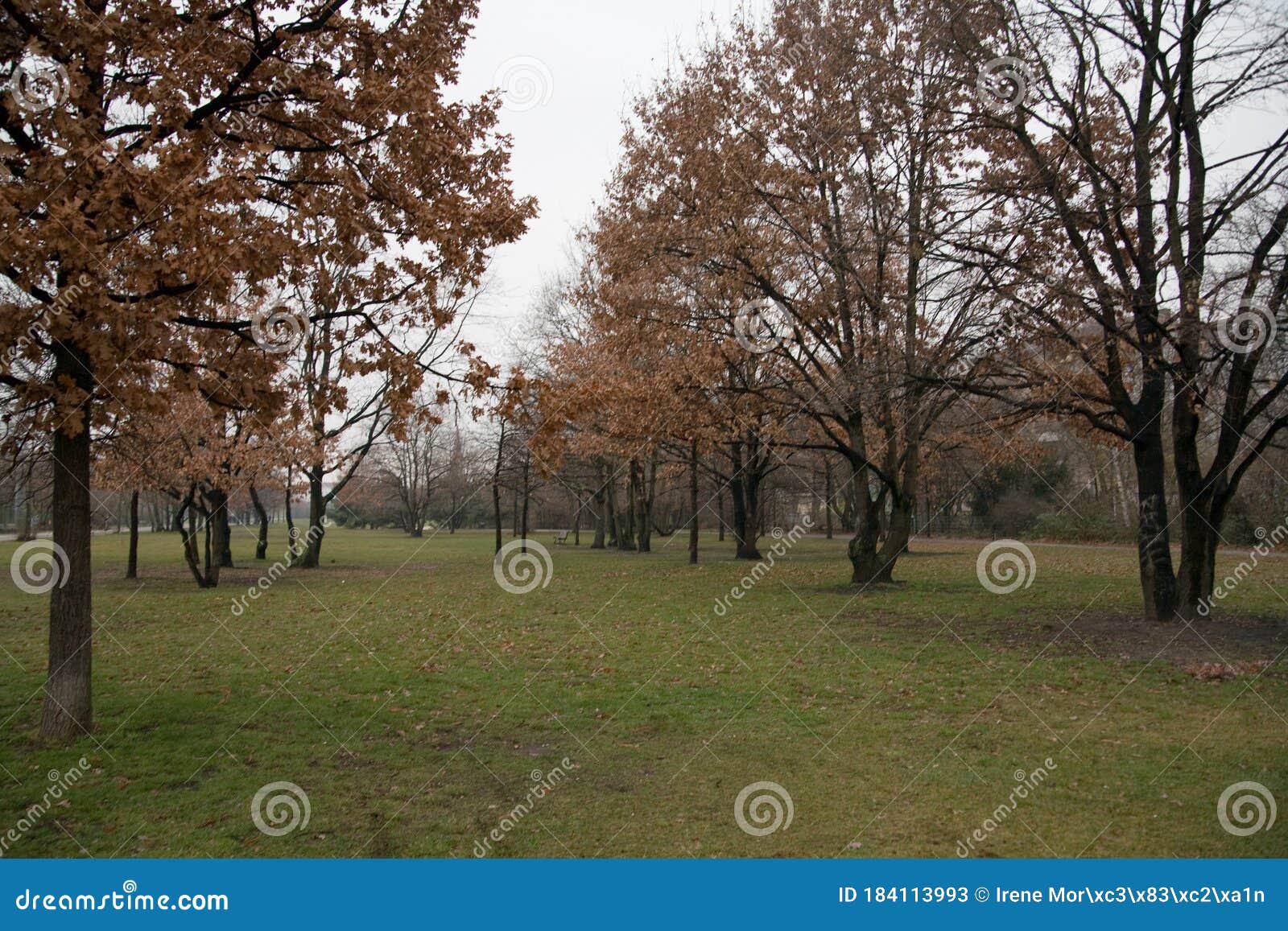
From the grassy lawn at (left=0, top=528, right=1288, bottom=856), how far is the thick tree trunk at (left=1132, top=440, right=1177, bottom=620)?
0.57 metres

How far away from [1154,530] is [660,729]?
30.4ft

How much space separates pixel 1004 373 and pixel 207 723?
1217 centimetres

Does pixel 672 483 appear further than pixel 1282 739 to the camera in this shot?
Yes

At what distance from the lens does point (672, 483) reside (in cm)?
4675

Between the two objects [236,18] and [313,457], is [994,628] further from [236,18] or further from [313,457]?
[313,457]

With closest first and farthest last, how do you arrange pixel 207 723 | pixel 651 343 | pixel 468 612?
1. pixel 207 723
2. pixel 468 612
3. pixel 651 343

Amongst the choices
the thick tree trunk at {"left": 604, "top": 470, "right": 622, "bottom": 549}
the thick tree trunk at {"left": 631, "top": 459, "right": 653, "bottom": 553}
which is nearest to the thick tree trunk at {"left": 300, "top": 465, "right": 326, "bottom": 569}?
the thick tree trunk at {"left": 631, "top": 459, "right": 653, "bottom": 553}

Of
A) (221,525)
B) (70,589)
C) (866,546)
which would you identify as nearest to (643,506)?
(221,525)

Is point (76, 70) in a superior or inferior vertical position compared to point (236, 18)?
inferior

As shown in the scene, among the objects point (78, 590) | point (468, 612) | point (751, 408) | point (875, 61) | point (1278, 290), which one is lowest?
point (468, 612)

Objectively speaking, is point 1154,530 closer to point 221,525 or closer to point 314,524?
point 221,525

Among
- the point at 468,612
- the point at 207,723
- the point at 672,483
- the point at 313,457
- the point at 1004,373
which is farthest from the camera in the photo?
the point at 672,483

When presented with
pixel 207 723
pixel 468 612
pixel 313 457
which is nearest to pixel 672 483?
pixel 313 457

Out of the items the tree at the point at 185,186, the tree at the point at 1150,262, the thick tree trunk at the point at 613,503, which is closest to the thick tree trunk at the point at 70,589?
the tree at the point at 185,186
